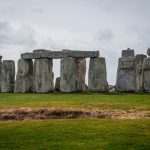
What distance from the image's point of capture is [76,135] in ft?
69.6

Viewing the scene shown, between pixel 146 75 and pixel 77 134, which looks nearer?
pixel 77 134

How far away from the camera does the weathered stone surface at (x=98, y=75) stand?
43.1 meters

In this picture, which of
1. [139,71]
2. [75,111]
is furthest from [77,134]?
[139,71]

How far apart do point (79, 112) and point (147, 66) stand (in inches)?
594

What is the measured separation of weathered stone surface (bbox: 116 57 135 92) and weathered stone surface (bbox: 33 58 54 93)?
547 cm

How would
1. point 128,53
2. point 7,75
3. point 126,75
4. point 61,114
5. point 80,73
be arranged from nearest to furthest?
1. point 61,114
2. point 126,75
3. point 80,73
4. point 128,53
5. point 7,75

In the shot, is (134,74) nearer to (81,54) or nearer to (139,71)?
(139,71)

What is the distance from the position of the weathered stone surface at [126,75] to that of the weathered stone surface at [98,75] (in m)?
1.10

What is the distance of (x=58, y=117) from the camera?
2648cm

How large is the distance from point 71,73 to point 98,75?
2.09m

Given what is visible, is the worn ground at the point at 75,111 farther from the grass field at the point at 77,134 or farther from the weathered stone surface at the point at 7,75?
the weathered stone surface at the point at 7,75

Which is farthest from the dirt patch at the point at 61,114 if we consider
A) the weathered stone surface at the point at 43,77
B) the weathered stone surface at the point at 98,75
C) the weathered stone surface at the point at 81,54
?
the weathered stone surface at the point at 43,77

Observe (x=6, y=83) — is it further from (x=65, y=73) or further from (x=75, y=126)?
(x=75, y=126)

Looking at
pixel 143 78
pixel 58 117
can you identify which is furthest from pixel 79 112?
pixel 143 78
